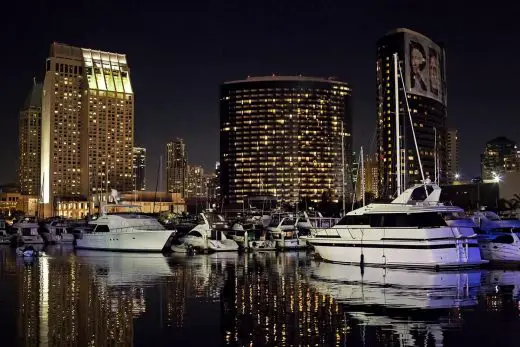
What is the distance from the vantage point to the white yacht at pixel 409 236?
46.0 metres

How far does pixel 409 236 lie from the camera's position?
46.6m

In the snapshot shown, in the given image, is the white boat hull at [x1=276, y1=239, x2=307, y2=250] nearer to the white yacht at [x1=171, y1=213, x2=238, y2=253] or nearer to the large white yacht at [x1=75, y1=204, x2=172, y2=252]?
the white yacht at [x1=171, y1=213, x2=238, y2=253]

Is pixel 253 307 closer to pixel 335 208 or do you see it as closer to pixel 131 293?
pixel 131 293

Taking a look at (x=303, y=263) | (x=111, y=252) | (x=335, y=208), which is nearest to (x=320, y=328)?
(x=303, y=263)

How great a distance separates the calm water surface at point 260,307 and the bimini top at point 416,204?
4.59 metres

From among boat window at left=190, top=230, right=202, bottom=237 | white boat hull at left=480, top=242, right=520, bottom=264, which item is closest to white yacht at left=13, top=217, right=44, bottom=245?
boat window at left=190, top=230, right=202, bottom=237

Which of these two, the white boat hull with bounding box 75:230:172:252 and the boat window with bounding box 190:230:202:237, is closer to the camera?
the white boat hull with bounding box 75:230:172:252

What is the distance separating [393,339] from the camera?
2259 cm

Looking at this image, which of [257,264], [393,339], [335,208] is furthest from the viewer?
[335,208]

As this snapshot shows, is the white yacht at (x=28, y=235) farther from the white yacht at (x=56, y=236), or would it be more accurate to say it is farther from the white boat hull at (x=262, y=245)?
the white boat hull at (x=262, y=245)

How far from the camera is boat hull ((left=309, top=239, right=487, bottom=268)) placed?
1811 inches

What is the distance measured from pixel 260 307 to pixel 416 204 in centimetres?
2135

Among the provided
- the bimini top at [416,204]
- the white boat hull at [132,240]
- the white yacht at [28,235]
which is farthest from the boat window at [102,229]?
the bimini top at [416,204]

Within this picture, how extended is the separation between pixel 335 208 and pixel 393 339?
162325mm
